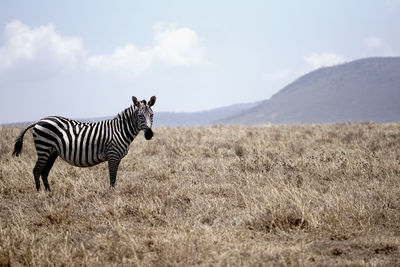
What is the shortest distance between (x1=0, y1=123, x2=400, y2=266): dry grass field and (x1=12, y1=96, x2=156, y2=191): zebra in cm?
65

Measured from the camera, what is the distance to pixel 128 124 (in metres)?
7.74

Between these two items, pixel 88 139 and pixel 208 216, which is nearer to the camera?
pixel 208 216

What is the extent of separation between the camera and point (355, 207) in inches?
232

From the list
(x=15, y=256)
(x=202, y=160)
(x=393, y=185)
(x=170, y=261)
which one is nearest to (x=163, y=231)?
(x=170, y=261)

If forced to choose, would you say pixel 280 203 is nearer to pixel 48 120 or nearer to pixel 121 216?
pixel 121 216

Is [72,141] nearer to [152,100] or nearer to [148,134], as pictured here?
[148,134]

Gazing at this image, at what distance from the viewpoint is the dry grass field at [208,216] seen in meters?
4.29

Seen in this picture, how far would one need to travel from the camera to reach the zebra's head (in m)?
7.16

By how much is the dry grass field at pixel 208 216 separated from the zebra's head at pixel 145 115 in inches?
50.3

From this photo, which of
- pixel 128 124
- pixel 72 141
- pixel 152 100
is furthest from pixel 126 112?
pixel 72 141

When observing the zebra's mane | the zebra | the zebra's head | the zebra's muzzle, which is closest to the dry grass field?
the zebra

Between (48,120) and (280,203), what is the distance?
515 cm

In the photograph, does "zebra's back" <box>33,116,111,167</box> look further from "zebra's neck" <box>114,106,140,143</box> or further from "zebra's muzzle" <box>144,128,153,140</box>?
"zebra's muzzle" <box>144,128,153,140</box>

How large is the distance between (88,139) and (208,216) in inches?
130
